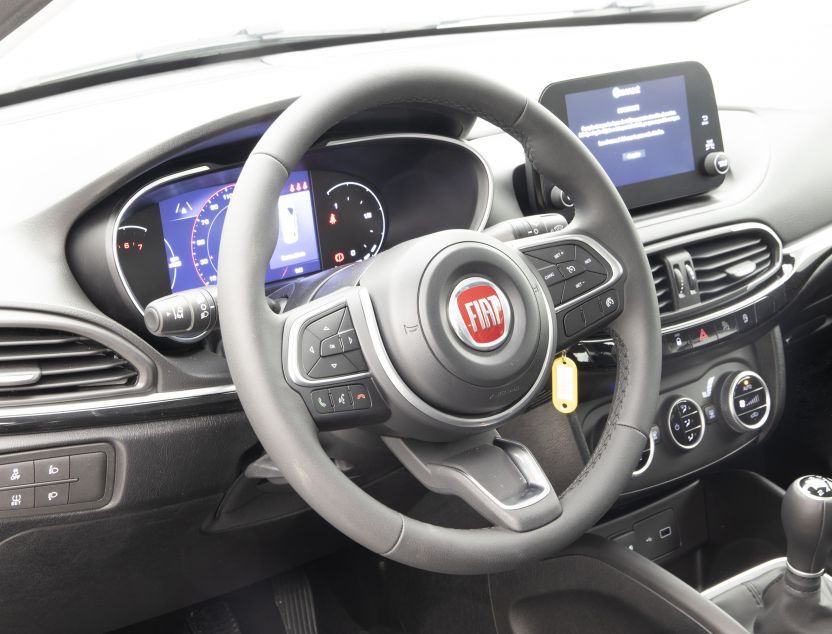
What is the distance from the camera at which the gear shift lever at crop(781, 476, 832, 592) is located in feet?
4.76

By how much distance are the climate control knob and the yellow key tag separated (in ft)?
2.38

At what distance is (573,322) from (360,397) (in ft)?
1.00

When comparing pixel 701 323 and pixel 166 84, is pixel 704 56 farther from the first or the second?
pixel 166 84

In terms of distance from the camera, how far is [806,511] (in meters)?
1.46

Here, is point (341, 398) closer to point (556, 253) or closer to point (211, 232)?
point (556, 253)

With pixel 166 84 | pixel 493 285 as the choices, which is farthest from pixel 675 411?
pixel 166 84

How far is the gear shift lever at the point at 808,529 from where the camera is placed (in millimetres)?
1452

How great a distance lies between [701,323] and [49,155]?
1.13 m

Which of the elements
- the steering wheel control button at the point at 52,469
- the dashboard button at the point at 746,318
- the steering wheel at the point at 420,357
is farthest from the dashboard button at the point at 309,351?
the dashboard button at the point at 746,318

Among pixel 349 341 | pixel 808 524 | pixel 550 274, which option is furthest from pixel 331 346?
pixel 808 524

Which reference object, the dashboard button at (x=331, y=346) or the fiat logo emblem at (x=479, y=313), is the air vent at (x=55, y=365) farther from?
the fiat logo emblem at (x=479, y=313)

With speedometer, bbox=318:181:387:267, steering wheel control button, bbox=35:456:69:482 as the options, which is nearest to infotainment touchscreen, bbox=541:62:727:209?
speedometer, bbox=318:181:387:267

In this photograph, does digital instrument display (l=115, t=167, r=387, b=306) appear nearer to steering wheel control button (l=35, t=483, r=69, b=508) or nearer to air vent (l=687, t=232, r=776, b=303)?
steering wheel control button (l=35, t=483, r=69, b=508)

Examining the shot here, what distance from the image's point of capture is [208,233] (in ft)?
4.52
